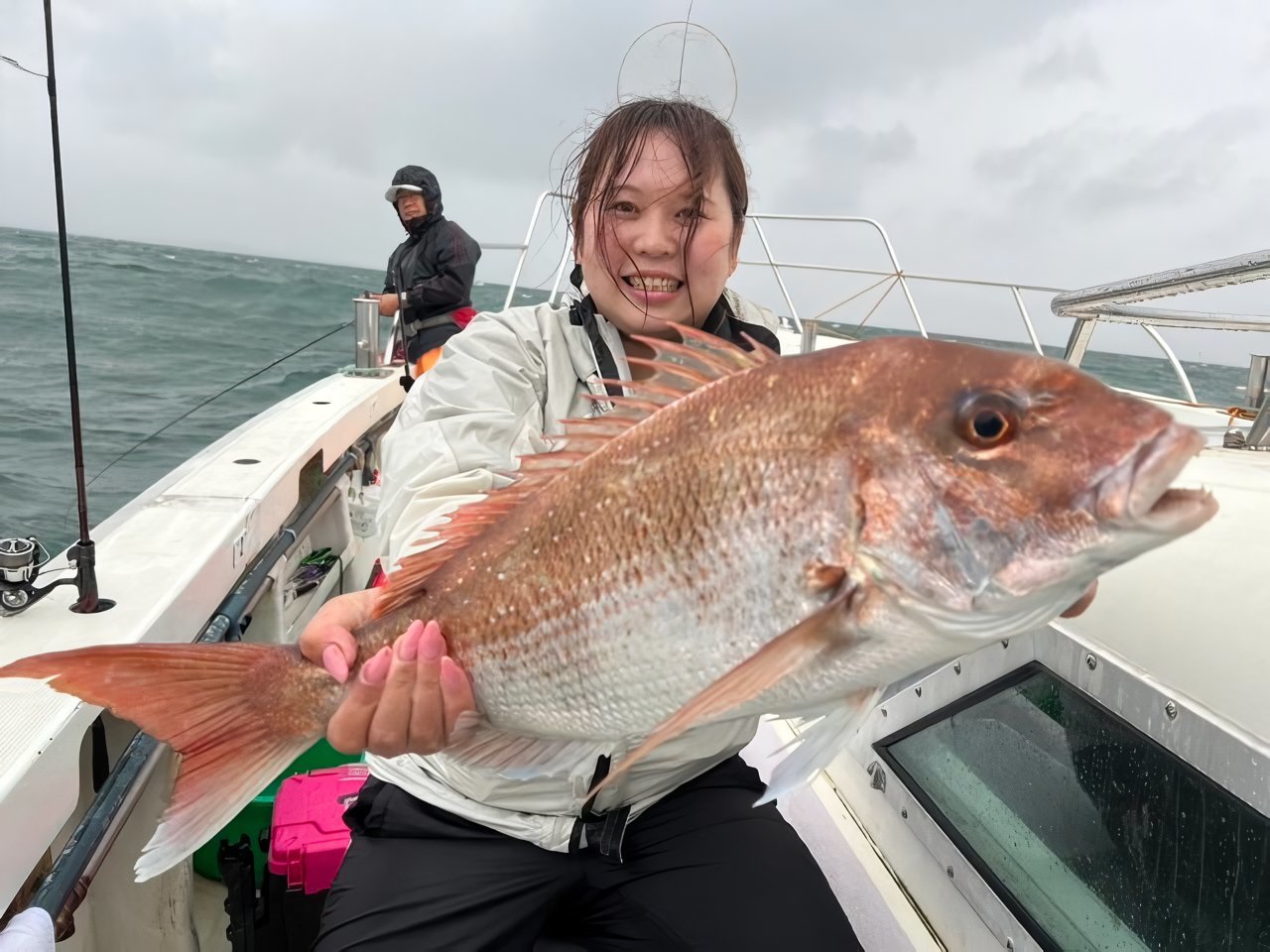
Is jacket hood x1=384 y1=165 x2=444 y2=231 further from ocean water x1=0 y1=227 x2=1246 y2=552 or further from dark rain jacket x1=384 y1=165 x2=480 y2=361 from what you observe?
ocean water x1=0 y1=227 x2=1246 y2=552

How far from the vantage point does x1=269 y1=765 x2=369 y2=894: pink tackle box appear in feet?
7.05

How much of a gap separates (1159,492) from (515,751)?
1.07 m

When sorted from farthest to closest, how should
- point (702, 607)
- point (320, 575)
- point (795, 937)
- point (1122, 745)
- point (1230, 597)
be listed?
1. point (320, 575)
2. point (795, 937)
3. point (1122, 745)
4. point (1230, 597)
5. point (702, 607)

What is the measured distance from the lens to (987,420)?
1028 millimetres

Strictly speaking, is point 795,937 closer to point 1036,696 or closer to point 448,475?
point 1036,696

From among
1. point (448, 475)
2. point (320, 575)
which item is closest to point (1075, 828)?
point (448, 475)

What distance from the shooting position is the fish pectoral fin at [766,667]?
1029 mm

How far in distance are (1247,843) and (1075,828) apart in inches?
16.3

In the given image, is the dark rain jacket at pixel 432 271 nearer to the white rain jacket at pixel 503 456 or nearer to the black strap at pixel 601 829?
the white rain jacket at pixel 503 456

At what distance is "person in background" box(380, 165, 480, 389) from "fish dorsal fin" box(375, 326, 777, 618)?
5.86m

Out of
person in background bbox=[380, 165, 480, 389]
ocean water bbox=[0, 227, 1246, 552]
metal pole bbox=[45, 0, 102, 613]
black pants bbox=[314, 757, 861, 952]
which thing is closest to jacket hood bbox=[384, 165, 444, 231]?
person in background bbox=[380, 165, 480, 389]

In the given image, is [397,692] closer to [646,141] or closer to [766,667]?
[766,667]

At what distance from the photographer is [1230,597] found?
1398 mm

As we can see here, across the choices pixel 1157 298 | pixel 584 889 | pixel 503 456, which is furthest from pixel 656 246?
pixel 584 889
